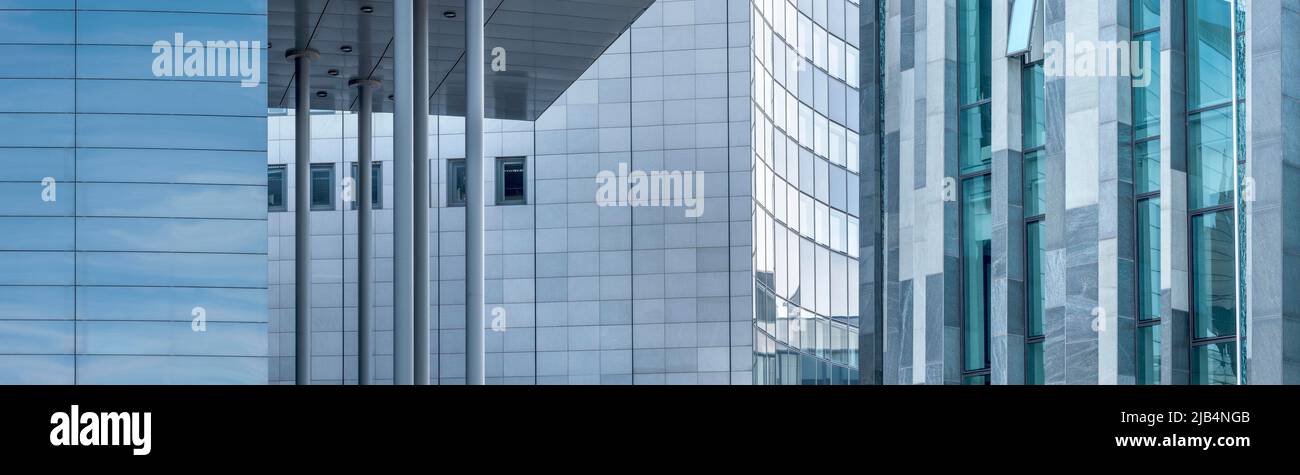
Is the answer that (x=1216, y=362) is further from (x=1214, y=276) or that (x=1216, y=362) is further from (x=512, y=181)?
(x=512, y=181)

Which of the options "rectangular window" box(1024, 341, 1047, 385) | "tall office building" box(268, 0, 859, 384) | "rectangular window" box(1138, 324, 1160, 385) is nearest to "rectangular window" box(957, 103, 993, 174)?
"rectangular window" box(1024, 341, 1047, 385)

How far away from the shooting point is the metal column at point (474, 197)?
18.5 metres

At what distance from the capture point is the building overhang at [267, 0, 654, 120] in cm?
2286

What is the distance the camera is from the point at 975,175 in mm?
29406

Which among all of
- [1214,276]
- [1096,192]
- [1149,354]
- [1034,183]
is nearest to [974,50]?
[1034,183]

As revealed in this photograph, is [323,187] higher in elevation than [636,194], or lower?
higher

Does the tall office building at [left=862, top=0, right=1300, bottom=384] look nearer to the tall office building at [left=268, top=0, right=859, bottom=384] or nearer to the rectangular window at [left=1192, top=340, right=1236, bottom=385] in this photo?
the rectangular window at [left=1192, top=340, right=1236, bottom=385]

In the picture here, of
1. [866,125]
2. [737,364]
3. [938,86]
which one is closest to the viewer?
[938,86]

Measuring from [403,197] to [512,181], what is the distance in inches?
970

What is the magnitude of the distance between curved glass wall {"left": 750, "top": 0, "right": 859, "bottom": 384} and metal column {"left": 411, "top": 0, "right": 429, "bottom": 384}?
21.8 metres
